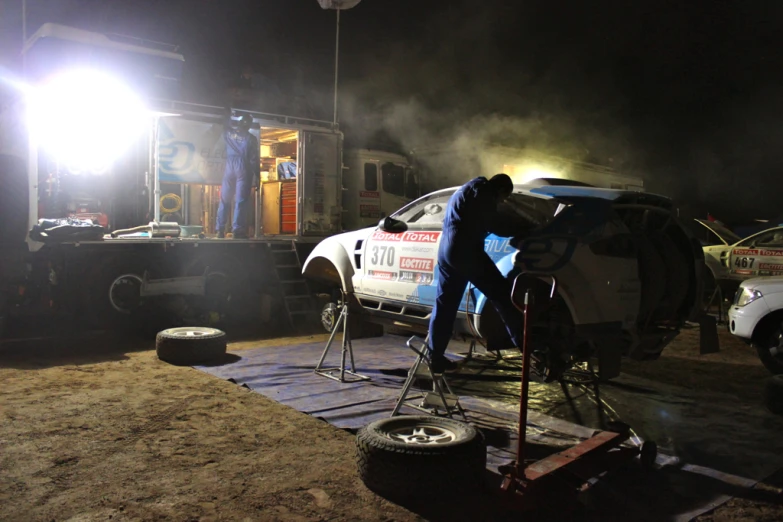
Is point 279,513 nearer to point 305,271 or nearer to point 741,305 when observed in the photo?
point 305,271

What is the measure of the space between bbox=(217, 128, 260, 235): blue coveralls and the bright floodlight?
141 cm

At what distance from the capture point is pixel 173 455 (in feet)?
12.4

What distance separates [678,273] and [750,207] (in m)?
30.9

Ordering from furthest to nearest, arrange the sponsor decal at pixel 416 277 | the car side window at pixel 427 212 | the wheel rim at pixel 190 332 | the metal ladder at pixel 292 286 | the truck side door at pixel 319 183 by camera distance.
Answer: the truck side door at pixel 319 183
the metal ladder at pixel 292 286
the wheel rim at pixel 190 332
the car side window at pixel 427 212
the sponsor decal at pixel 416 277

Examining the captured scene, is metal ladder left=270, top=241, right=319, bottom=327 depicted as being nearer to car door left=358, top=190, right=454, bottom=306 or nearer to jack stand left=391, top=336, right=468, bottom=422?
car door left=358, top=190, right=454, bottom=306

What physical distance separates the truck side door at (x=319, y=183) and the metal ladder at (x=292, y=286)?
650 mm

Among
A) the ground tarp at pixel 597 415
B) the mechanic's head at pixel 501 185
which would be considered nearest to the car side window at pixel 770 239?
the ground tarp at pixel 597 415

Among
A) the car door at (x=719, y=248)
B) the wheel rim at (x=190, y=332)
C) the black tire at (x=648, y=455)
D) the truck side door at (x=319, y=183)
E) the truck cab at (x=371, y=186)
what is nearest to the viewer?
the black tire at (x=648, y=455)

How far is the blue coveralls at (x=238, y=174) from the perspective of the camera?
949 centimetres

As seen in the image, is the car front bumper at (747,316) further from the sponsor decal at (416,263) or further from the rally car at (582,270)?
the sponsor decal at (416,263)

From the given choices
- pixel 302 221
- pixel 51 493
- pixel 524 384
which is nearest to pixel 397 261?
pixel 524 384

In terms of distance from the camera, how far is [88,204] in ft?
30.3

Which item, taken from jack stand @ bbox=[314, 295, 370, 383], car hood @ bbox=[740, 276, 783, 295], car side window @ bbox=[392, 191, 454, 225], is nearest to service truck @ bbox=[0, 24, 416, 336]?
jack stand @ bbox=[314, 295, 370, 383]

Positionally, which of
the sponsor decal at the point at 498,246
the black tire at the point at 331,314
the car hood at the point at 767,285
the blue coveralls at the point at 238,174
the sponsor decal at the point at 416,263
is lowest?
the black tire at the point at 331,314
